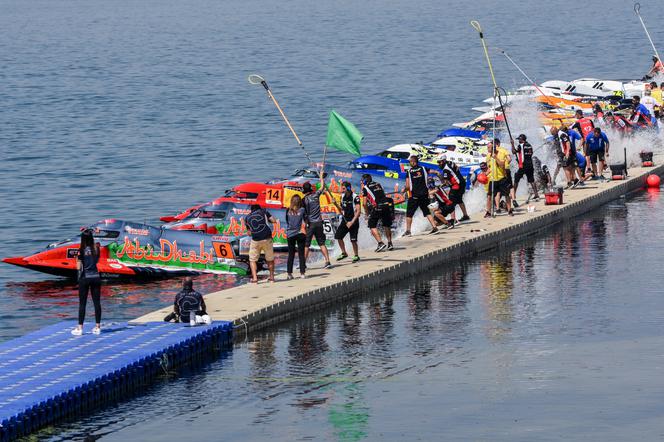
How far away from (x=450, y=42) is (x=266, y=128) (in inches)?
2559

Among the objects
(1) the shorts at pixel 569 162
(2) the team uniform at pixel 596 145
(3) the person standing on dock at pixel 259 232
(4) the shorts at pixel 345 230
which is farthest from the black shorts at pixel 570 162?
(3) the person standing on dock at pixel 259 232

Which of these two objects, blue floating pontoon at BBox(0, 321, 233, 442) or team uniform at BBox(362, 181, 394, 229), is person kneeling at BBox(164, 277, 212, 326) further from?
team uniform at BBox(362, 181, 394, 229)

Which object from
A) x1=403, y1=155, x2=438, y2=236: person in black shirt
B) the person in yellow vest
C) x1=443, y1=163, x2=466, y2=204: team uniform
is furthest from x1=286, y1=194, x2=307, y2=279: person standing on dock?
the person in yellow vest

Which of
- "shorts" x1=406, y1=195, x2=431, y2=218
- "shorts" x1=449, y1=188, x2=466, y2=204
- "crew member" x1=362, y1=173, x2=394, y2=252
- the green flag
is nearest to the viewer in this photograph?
"crew member" x1=362, y1=173, x2=394, y2=252

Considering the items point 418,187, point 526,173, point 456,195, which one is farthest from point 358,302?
point 526,173

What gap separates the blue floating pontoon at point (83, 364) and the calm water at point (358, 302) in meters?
0.46

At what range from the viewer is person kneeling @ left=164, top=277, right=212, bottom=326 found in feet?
87.0

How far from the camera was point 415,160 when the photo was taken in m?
35.4

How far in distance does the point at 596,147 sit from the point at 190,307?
870 inches

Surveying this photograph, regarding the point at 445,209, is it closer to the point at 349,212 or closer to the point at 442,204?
the point at 442,204

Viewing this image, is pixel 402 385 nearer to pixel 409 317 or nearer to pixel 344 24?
pixel 409 317

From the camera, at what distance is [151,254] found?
1463 inches

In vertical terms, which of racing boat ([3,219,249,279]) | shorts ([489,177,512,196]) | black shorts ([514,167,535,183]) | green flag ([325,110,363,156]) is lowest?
racing boat ([3,219,249,279])

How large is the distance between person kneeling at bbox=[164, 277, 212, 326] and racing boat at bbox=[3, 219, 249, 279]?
10086 millimetres
